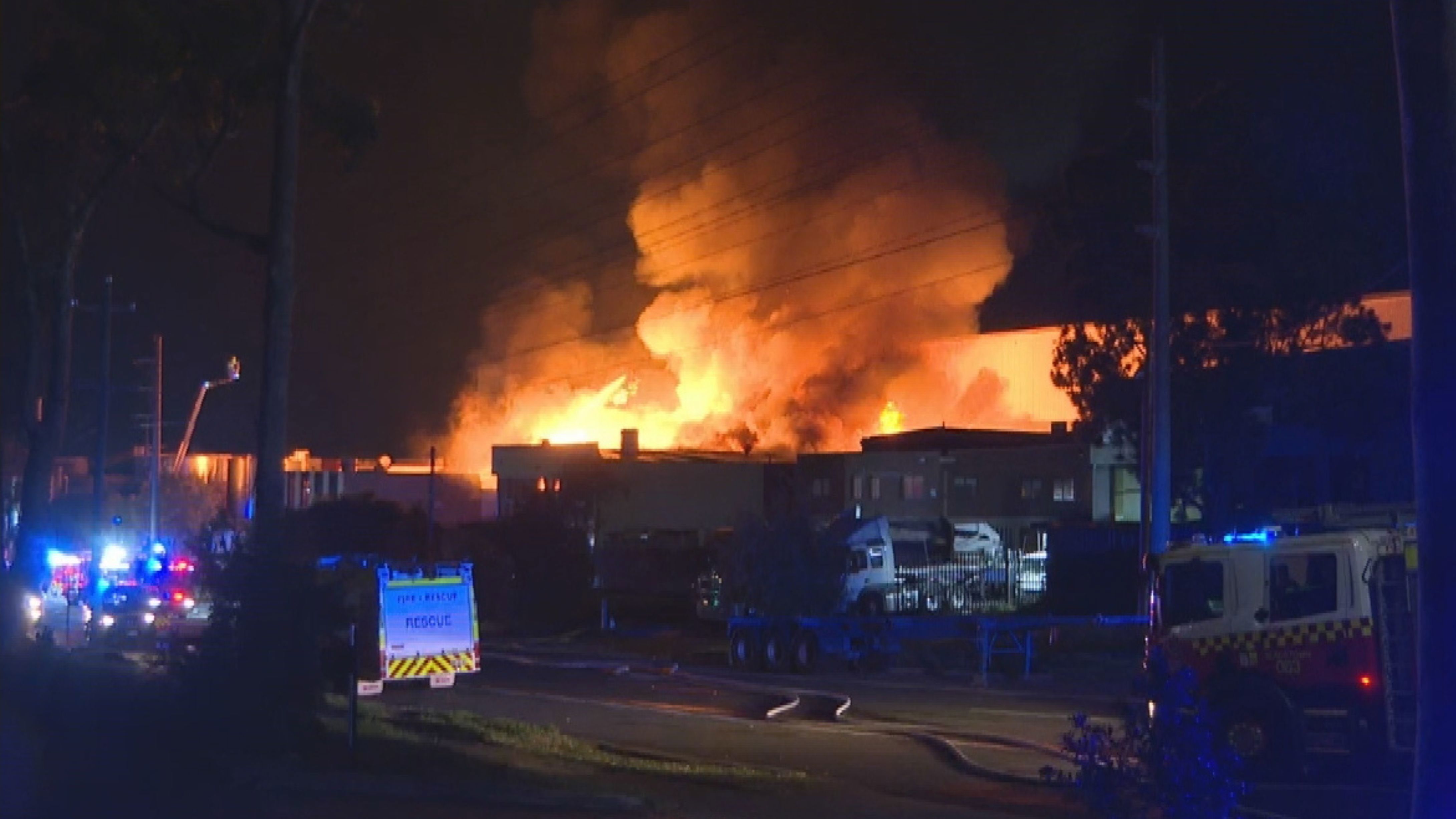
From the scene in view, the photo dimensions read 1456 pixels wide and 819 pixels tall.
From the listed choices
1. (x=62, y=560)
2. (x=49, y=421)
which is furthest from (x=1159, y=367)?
(x=62, y=560)

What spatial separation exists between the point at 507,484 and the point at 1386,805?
57.1 m

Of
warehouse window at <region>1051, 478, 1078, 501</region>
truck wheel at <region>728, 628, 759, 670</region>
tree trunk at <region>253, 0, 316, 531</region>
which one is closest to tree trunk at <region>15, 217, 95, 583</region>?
tree trunk at <region>253, 0, 316, 531</region>

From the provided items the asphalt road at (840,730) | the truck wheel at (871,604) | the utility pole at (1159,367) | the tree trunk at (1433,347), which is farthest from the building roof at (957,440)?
the tree trunk at (1433,347)

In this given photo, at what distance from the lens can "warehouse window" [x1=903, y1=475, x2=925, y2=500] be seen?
59281 millimetres

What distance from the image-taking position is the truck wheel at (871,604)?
39656 millimetres

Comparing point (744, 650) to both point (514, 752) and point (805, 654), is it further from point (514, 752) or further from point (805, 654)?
point (514, 752)

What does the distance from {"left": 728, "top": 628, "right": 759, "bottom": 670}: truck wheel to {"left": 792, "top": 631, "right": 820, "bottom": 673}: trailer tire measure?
112cm

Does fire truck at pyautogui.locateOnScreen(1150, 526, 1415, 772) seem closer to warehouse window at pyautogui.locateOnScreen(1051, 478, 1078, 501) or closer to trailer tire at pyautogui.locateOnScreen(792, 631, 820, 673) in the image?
trailer tire at pyautogui.locateOnScreen(792, 631, 820, 673)

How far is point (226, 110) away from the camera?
22.8 metres

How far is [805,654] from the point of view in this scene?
33406mm

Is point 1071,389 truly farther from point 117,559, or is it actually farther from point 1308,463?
point 117,559

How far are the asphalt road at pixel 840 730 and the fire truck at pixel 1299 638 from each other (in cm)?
56

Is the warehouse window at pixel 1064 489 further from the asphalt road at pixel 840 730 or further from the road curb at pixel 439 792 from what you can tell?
the road curb at pixel 439 792

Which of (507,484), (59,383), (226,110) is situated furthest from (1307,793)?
(507,484)
